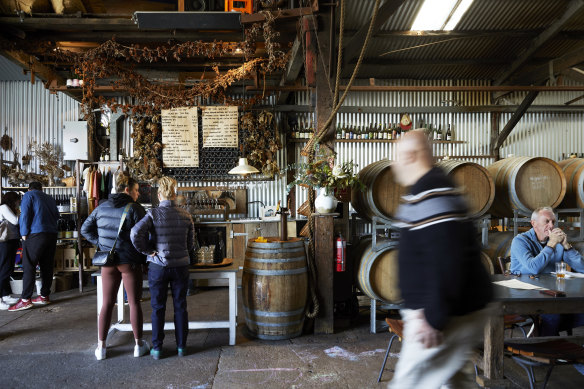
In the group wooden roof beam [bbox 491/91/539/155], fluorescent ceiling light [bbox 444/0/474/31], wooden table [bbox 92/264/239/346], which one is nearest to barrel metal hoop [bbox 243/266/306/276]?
wooden table [bbox 92/264/239/346]

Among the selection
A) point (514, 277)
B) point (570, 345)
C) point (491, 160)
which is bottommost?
point (570, 345)

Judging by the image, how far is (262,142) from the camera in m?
8.43

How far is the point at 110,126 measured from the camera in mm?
8805

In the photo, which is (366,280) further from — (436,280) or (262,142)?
(262,142)

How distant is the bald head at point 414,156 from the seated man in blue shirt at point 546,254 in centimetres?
221

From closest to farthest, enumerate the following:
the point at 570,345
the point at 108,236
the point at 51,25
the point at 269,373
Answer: the point at 570,345 < the point at 269,373 < the point at 108,236 < the point at 51,25

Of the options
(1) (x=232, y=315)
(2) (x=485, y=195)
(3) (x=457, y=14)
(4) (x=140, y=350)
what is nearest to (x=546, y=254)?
(2) (x=485, y=195)

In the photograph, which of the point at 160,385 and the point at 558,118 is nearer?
the point at 160,385

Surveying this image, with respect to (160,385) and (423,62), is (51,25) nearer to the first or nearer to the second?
(160,385)

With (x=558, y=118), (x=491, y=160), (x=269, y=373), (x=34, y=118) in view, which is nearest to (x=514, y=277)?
(x=269, y=373)

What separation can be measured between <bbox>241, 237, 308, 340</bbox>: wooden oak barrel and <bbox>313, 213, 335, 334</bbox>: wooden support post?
0.31 meters

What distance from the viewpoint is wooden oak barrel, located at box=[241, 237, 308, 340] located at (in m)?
4.52

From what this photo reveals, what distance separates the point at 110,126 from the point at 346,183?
244 inches

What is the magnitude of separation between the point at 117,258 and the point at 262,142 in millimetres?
4781
